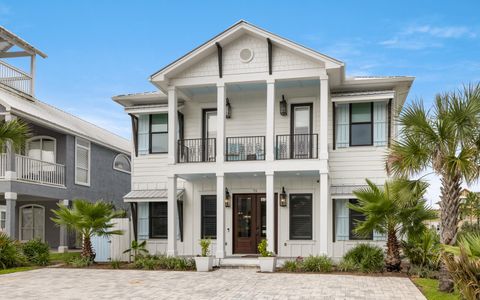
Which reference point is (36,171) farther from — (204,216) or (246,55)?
(246,55)

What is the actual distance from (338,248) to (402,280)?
15.2ft

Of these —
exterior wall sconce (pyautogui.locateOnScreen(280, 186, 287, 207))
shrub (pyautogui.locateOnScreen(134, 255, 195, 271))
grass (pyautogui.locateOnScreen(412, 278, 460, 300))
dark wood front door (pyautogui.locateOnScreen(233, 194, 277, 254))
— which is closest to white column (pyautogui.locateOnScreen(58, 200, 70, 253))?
shrub (pyautogui.locateOnScreen(134, 255, 195, 271))

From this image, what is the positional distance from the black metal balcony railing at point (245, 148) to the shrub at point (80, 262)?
6.10m

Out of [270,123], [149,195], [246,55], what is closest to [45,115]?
[149,195]

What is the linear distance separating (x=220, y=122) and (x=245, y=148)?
6.68 ft

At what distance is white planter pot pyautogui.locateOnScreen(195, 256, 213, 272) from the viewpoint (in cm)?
1656

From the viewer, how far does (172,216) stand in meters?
18.4

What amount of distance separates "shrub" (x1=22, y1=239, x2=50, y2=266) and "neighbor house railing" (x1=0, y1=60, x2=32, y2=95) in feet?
29.0

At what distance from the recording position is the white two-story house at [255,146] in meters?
17.8

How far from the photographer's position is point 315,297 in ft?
37.5

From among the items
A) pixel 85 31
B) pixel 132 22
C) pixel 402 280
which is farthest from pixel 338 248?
pixel 85 31

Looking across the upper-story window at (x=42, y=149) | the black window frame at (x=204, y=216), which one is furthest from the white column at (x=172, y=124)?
the upper-story window at (x=42, y=149)

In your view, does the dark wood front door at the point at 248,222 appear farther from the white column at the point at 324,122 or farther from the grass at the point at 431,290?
the grass at the point at 431,290

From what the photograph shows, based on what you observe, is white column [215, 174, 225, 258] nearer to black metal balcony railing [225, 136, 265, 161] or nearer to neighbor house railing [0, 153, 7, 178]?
black metal balcony railing [225, 136, 265, 161]
